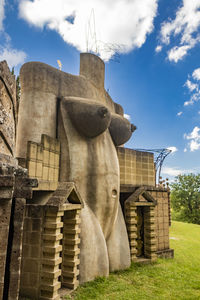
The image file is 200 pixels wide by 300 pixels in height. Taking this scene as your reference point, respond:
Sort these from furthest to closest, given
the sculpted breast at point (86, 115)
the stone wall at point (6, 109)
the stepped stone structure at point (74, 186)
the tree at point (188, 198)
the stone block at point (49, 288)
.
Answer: the tree at point (188, 198) → the sculpted breast at point (86, 115) → the stepped stone structure at point (74, 186) → the stone block at point (49, 288) → the stone wall at point (6, 109)

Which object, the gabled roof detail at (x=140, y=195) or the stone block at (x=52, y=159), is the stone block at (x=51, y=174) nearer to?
the stone block at (x=52, y=159)

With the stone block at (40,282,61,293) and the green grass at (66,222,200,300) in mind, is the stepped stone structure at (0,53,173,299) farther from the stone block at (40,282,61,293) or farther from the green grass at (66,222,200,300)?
the green grass at (66,222,200,300)

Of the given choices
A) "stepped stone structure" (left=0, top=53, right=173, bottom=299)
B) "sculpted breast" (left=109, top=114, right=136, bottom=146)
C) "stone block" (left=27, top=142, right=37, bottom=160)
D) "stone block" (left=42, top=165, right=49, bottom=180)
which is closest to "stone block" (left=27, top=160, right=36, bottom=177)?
"stepped stone structure" (left=0, top=53, right=173, bottom=299)

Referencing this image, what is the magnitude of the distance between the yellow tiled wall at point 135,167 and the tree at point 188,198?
28422 mm

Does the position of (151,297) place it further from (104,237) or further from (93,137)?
(93,137)

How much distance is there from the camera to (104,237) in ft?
33.9

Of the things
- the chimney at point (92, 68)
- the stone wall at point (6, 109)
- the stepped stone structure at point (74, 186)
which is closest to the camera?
the stone wall at point (6, 109)

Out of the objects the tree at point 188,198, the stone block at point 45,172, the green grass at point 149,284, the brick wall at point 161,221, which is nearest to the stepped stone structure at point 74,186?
the stone block at point 45,172

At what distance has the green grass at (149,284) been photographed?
8344 millimetres

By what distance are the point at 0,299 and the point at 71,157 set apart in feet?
21.3

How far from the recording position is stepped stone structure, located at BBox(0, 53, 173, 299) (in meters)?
7.39

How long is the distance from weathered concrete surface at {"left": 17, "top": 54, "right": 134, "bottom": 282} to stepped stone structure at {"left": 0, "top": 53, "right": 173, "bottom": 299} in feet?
0.13

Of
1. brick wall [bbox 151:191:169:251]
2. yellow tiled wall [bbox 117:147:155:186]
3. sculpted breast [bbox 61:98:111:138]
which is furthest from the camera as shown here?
brick wall [bbox 151:191:169:251]

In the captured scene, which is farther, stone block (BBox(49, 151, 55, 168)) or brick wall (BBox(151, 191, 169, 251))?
brick wall (BBox(151, 191, 169, 251))
